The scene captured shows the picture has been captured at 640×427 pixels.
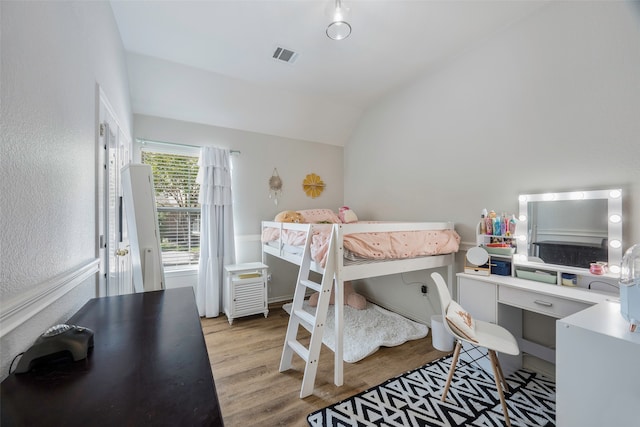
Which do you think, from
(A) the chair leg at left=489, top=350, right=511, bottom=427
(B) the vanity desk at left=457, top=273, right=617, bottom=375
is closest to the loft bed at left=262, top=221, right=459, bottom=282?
→ (B) the vanity desk at left=457, top=273, right=617, bottom=375

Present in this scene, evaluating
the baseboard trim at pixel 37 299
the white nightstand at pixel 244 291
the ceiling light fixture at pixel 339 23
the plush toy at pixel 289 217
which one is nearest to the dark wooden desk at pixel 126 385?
the baseboard trim at pixel 37 299

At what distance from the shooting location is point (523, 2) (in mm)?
1979

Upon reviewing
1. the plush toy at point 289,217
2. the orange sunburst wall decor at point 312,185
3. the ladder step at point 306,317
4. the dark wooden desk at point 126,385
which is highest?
the orange sunburst wall decor at point 312,185

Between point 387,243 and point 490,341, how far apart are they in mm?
903

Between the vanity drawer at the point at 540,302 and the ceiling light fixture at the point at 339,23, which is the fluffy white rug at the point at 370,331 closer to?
the vanity drawer at the point at 540,302

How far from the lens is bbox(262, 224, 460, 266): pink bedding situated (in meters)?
2.00

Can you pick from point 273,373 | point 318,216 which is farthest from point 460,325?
point 318,216

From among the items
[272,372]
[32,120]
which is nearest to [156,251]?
[32,120]

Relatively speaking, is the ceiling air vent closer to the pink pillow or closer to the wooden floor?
the pink pillow

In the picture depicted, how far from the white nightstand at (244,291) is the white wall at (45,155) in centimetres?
159

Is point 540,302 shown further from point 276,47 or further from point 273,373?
point 276,47

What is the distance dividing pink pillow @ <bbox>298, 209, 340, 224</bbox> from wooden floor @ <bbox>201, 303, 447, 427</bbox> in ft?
4.53

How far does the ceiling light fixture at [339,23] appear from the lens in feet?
6.06

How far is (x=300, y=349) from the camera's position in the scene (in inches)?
75.2
